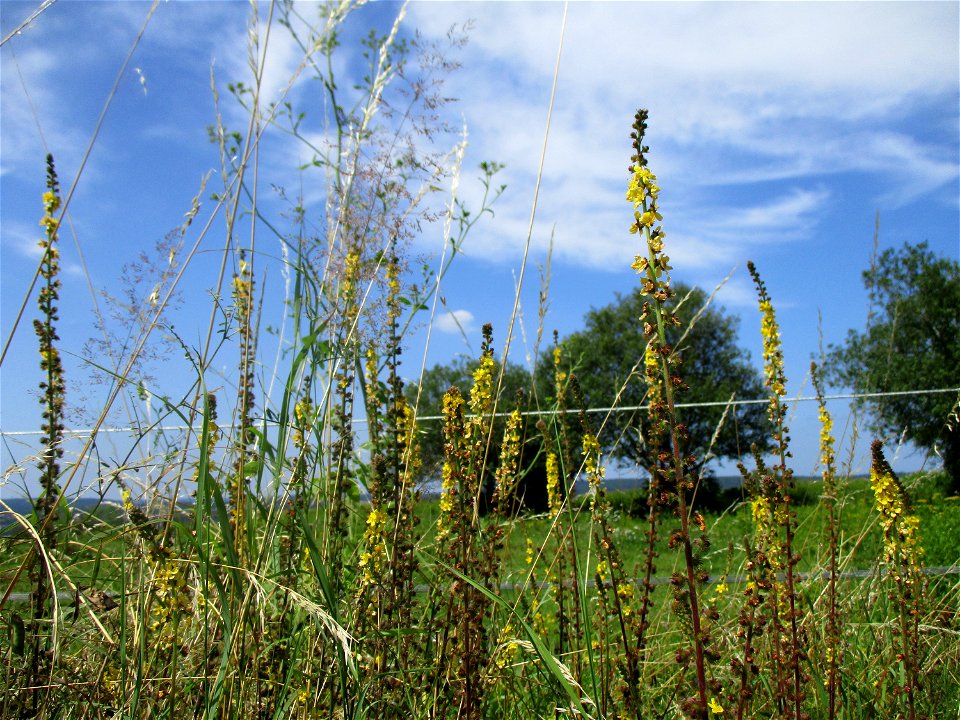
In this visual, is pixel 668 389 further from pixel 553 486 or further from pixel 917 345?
pixel 917 345

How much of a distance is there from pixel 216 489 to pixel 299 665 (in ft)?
2.53

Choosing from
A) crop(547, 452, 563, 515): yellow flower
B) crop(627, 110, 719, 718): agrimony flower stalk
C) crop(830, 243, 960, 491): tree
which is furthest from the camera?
crop(830, 243, 960, 491): tree

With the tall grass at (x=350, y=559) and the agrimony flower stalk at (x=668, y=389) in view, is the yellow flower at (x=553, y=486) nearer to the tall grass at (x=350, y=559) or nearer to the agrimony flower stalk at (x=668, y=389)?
the tall grass at (x=350, y=559)

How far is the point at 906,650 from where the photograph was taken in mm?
2033

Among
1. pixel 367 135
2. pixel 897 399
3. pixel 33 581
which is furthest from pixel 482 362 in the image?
pixel 897 399

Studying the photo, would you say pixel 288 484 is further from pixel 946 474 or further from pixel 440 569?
pixel 946 474

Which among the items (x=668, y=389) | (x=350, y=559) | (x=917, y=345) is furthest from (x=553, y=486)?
(x=917, y=345)

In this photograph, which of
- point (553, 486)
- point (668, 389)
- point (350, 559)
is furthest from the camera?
point (553, 486)

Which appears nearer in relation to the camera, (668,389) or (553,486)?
(668,389)

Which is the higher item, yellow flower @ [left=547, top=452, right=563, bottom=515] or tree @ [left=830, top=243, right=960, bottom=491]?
tree @ [left=830, top=243, right=960, bottom=491]

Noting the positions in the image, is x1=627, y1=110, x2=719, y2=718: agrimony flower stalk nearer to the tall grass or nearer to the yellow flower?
the tall grass

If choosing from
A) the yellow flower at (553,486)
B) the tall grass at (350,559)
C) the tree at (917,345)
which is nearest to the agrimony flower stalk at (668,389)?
the tall grass at (350,559)

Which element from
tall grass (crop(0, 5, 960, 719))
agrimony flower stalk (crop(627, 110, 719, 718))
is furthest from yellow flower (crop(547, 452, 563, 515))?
agrimony flower stalk (crop(627, 110, 719, 718))

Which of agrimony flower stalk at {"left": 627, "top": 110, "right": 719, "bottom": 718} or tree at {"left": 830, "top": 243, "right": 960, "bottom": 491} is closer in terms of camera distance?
agrimony flower stalk at {"left": 627, "top": 110, "right": 719, "bottom": 718}
